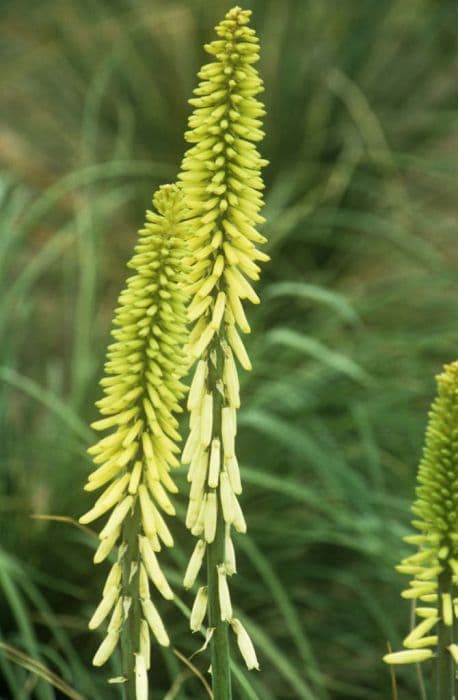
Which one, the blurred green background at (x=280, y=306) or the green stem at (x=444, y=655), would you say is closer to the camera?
the green stem at (x=444, y=655)

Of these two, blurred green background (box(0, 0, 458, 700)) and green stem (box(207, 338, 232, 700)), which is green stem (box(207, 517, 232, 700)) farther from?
blurred green background (box(0, 0, 458, 700))

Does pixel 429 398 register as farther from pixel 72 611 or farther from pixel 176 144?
pixel 176 144

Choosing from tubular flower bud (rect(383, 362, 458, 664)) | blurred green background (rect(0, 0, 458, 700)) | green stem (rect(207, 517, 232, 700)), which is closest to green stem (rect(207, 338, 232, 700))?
green stem (rect(207, 517, 232, 700))

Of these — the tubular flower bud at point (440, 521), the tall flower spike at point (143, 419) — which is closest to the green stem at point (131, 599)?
the tall flower spike at point (143, 419)

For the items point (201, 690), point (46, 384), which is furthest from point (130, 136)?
point (201, 690)

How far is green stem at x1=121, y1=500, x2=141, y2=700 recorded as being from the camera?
105 centimetres

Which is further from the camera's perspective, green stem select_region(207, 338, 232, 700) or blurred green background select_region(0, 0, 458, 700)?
blurred green background select_region(0, 0, 458, 700)

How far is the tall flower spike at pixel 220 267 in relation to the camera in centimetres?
100

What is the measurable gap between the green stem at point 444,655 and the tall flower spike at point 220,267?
18cm

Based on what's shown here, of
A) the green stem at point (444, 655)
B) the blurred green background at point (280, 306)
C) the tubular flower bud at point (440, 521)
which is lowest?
the green stem at point (444, 655)

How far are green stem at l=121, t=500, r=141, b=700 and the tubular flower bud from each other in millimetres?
236

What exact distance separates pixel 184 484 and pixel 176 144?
5.97ft

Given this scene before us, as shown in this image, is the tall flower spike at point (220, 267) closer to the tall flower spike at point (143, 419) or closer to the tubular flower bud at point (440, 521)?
the tall flower spike at point (143, 419)

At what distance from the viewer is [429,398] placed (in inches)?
111
